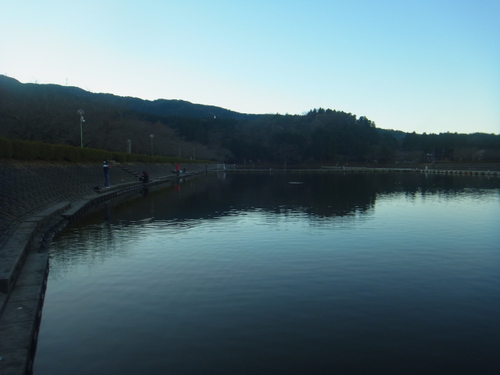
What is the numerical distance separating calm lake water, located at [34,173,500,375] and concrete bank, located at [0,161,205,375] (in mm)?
243

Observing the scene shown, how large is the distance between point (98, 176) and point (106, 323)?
2177 centimetres

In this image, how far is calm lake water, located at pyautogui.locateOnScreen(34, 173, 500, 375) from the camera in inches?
166

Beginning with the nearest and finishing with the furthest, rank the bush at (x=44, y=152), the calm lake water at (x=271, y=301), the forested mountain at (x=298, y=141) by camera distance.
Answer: the calm lake water at (x=271, y=301)
the bush at (x=44, y=152)
the forested mountain at (x=298, y=141)

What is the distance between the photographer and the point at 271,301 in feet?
19.2

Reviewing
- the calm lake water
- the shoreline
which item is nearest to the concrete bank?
the shoreline

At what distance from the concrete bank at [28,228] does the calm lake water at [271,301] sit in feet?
0.80

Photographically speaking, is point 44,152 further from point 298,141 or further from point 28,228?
point 298,141

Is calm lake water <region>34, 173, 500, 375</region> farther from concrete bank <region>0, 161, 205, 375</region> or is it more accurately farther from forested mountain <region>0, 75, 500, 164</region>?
forested mountain <region>0, 75, 500, 164</region>

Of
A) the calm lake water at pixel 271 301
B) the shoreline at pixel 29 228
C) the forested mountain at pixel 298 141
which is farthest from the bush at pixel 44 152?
the forested mountain at pixel 298 141

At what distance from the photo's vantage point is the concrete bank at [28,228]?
4477mm

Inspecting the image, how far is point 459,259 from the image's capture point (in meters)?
8.29

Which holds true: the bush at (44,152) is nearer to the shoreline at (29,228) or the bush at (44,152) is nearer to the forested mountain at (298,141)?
the shoreline at (29,228)

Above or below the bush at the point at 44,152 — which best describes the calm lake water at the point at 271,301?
below

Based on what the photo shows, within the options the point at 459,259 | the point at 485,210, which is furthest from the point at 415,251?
the point at 485,210
